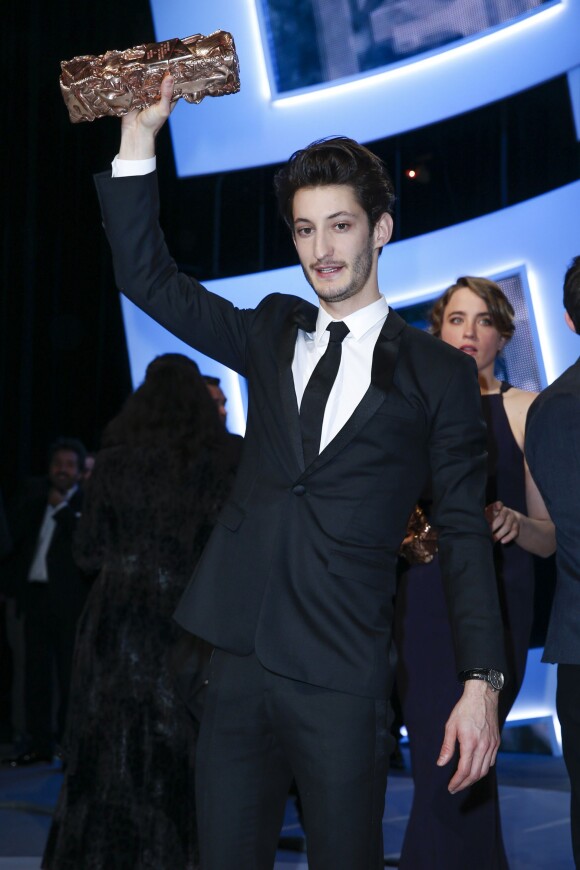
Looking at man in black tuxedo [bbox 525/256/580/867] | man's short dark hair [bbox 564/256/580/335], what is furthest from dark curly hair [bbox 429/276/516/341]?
man in black tuxedo [bbox 525/256/580/867]

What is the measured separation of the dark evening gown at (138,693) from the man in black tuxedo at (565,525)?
1.27 meters

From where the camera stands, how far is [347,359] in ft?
6.59

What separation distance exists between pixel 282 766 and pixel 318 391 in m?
0.64

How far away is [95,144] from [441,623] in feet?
17.1

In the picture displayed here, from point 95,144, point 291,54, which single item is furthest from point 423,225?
point 95,144

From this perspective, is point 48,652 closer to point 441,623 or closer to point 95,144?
point 95,144

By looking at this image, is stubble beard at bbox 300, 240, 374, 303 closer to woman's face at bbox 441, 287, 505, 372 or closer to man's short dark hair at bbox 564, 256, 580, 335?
man's short dark hair at bbox 564, 256, 580, 335

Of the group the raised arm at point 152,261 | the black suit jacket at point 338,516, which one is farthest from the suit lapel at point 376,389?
the raised arm at point 152,261

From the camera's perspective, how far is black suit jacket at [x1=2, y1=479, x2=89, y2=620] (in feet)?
19.8

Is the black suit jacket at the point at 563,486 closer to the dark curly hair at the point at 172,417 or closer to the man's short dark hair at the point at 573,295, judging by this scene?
the man's short dark hair at the point at 573,295

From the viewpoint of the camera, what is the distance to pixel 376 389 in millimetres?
1938

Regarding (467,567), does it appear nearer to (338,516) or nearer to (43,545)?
(338,516)

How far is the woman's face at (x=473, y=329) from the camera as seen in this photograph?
3.41m

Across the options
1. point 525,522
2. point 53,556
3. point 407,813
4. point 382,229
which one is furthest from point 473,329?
point 53,556
